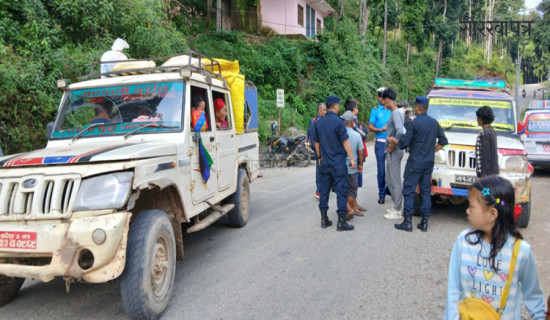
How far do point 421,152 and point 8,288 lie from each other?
5.26 metres

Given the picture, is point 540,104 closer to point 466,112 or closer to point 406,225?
point 466,112

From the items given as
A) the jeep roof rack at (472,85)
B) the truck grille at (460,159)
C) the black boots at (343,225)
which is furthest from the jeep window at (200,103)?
the jeep roof rack at (472,85)

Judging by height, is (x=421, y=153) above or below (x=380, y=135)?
below

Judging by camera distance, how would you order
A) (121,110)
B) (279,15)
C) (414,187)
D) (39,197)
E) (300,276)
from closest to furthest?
(39,197) → (300,276) → (121,110) → (414,187) → (279,15)

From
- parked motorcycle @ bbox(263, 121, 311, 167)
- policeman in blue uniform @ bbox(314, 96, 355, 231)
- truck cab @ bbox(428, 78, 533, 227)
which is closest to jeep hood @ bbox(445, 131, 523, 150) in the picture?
truck cab @ bbox(428, 78, 533, 227)

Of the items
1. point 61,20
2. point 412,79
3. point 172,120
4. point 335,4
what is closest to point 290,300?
point 172,120

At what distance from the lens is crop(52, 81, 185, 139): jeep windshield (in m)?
4.34

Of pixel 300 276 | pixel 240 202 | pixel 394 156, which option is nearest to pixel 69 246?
pixel 300 276

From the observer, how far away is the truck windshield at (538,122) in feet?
35.7

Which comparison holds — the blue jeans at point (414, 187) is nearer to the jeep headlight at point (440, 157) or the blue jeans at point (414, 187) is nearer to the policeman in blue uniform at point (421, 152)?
the policeman in blue uniform at point (421, 152)

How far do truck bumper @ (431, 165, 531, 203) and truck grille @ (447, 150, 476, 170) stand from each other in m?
0.08

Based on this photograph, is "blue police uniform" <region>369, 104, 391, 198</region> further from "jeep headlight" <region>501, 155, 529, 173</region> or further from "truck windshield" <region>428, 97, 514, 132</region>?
"jeep headlight" <region>501, 155, 529, 173</region>

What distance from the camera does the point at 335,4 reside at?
34.1 m

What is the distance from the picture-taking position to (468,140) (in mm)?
6250
